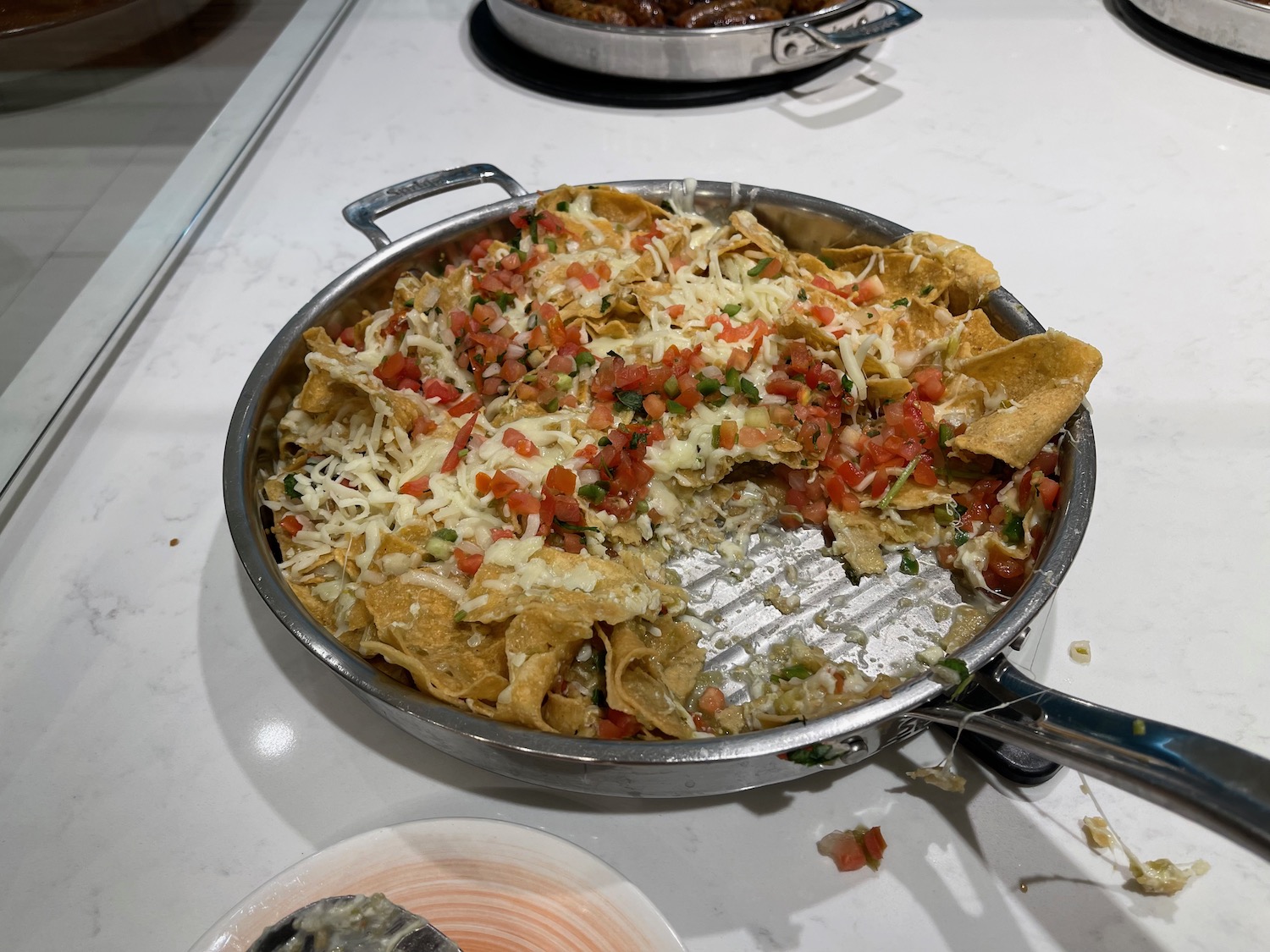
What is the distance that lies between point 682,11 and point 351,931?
8.43ft

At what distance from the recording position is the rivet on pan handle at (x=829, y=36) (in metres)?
2.35

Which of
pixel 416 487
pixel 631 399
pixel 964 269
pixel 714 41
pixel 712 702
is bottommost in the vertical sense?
pixel 712 702

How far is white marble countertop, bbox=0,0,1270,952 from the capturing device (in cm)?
119

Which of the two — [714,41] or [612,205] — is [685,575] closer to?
[612,205]

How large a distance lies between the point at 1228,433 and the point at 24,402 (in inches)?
98.6

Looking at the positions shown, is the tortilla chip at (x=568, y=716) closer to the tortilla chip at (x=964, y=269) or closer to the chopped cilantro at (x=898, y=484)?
the chopped cilantro at (x=898, y=484)

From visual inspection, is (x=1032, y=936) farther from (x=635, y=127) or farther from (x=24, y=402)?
(x=635, y=127)

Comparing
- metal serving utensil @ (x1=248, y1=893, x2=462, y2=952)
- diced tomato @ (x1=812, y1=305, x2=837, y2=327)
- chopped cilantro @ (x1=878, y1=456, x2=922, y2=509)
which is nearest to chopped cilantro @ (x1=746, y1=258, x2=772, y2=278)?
diced tomato @ (x1=812, y1=305, x2=837, y2=327)

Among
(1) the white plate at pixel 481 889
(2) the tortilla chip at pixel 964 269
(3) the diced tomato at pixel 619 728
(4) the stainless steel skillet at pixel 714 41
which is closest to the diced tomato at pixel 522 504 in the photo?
(3) the diced tomato at pixel 619 728

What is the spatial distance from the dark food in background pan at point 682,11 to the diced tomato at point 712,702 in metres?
2.02

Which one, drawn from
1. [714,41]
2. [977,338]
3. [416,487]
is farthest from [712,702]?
[714,41]

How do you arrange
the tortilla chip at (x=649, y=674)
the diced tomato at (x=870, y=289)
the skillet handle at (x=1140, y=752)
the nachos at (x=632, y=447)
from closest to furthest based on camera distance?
the skillet handle at (x=1140, y=752) → the tortilla chip at (x=649, y=674) → the nachos at (x=632, y=447) → the diced tomato at (x=870, y=289)

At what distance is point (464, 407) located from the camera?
1.63 meters

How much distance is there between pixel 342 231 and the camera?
2381 millimetres
